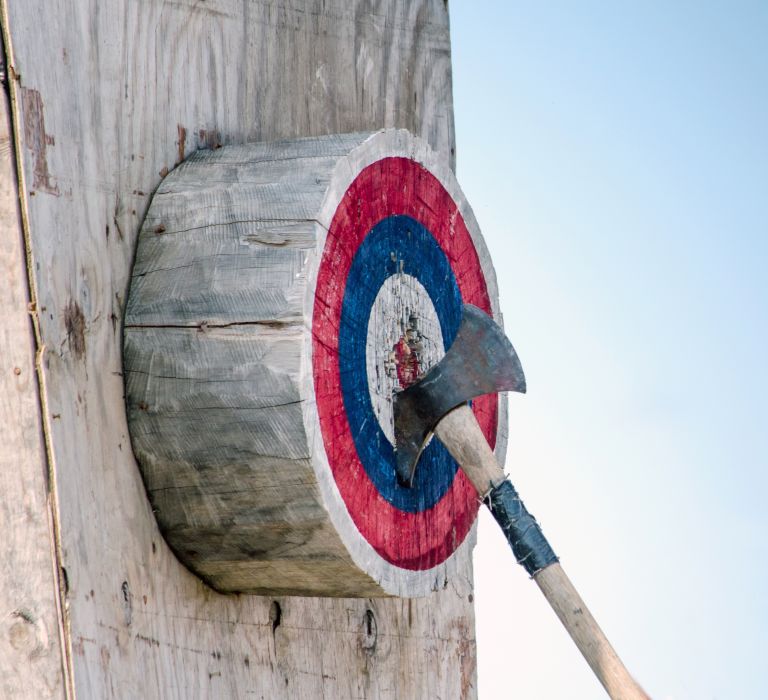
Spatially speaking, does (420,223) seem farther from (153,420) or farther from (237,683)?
(237,683)

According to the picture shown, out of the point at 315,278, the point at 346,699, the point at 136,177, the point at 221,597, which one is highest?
the point at 136,177

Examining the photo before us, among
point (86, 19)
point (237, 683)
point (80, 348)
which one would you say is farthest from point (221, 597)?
point (86, 19)

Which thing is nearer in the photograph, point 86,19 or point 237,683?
point 86,19

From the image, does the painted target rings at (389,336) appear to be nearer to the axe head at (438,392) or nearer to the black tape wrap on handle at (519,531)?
the axe head at (438,392)

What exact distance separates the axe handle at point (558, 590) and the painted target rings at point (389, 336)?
109 millimetres

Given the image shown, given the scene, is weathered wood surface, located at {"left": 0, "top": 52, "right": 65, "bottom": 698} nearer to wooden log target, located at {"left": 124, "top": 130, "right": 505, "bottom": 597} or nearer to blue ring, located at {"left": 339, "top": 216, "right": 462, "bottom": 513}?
wooden log target, located at {"left": 124, "top": 130, "right": 505, "bottom": 597}

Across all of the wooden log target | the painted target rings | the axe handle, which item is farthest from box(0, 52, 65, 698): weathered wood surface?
the axe handle

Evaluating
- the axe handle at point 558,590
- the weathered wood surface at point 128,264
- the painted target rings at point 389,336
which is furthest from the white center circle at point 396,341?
the weathered wood surface at point 128,264

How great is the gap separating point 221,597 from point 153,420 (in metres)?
0.39

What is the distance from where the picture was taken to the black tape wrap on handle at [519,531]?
221 cm

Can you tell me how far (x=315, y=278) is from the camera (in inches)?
75.4

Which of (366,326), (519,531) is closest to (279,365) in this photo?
(366,326)

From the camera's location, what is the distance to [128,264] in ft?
6.59

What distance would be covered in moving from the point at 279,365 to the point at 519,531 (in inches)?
23.3
